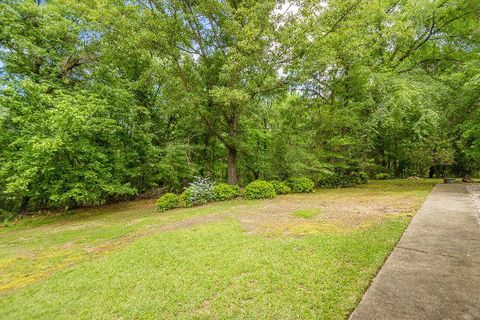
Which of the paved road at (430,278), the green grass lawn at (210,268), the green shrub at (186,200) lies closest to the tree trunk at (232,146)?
the green shrub at (186,200)

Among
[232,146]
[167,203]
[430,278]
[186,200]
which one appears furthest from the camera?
[232,146]

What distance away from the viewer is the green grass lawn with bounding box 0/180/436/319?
291 centimetres

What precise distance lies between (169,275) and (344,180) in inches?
495

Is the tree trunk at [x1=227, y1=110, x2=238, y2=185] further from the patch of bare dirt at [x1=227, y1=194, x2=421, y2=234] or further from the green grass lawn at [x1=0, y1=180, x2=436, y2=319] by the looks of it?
the green grass lawn at [x1=0, y1=180, x2=436, y2=319]

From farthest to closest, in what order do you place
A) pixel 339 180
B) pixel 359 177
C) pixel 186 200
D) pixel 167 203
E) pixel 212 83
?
pixel 359 177 → pixel 339 180 → pixel 212 83 → pixel 186 200 → pixel 167 203

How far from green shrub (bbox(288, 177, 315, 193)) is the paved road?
22.3 feet

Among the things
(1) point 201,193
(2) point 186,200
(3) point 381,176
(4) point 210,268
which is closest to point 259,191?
(1) point 201,193

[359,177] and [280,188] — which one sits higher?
[280,188]

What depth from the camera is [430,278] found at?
300 cm

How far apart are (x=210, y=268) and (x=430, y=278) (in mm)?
3099

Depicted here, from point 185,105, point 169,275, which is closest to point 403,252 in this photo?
point 169,275

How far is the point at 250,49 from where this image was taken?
9.81 metres

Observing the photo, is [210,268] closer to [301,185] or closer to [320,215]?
[320,215]

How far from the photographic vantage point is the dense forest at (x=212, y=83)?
959cm
